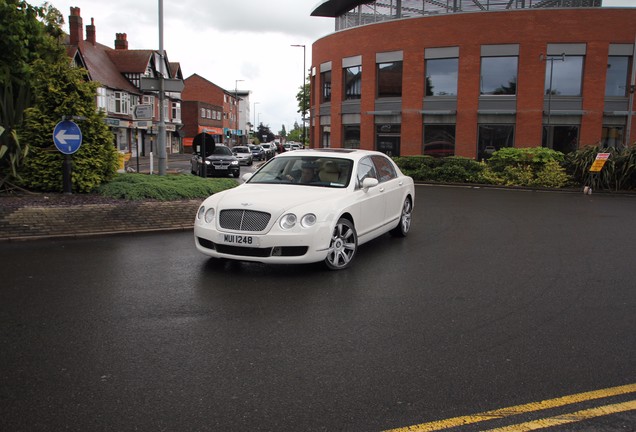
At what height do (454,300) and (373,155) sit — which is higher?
(373,155)

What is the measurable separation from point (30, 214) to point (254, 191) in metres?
4.30

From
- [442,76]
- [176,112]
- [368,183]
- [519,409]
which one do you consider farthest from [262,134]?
[519,409]

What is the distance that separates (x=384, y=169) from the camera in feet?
29.1

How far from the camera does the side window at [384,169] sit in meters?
8.58

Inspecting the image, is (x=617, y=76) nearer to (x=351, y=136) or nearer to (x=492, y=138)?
(x=492, y=138)

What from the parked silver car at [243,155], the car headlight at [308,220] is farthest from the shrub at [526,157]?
the parked silver car at [243,155]

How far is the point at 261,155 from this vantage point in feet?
173

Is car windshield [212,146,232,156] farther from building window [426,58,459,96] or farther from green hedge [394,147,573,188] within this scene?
building window [426,58,459,96]

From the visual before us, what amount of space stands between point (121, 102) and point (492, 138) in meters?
31.8

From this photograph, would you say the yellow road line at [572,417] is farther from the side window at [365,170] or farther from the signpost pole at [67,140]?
the signpost pole at [67,140]

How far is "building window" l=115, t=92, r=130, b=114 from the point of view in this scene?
1813 inches

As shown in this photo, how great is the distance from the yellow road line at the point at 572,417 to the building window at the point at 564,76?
27860 mm

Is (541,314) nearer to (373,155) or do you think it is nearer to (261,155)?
(373,155)

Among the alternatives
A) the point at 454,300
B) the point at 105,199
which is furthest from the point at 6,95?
the point at 454,300
